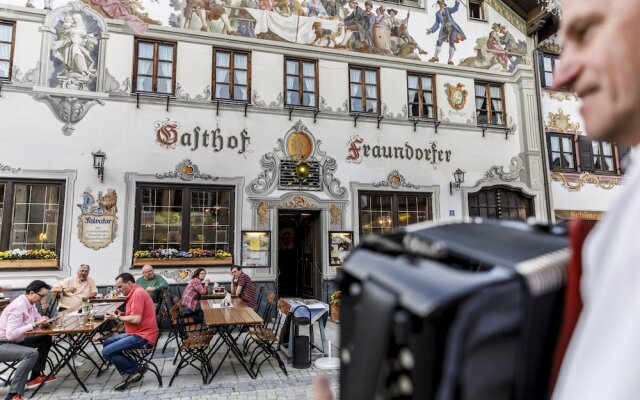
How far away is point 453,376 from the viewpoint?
0.53 m

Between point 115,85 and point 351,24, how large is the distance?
590 cm

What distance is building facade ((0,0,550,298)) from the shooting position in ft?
26.6

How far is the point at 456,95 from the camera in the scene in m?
10.8

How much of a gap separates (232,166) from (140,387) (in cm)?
516

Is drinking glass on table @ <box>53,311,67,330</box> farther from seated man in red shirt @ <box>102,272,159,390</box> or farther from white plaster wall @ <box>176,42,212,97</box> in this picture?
white plaster wall @ <box>176,42,212,97</box>

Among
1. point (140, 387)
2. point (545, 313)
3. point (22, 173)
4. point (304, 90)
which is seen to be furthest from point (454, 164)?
point (545, 313)

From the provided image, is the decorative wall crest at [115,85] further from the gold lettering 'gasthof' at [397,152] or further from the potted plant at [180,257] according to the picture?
the gold lettering 'gasthof' at [397,152]

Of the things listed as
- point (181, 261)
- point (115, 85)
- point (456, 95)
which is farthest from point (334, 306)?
point (115, 85)

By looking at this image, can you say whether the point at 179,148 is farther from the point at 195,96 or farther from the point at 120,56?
the point at 120,56

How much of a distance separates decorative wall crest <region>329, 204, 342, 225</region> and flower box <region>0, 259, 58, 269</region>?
5877mm

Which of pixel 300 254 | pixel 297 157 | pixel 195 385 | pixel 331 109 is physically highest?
pixel 331 109

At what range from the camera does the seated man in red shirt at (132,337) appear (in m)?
5.04

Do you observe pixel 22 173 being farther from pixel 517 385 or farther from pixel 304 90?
pixel 517 385

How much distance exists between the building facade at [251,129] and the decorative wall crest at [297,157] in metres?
0.03
